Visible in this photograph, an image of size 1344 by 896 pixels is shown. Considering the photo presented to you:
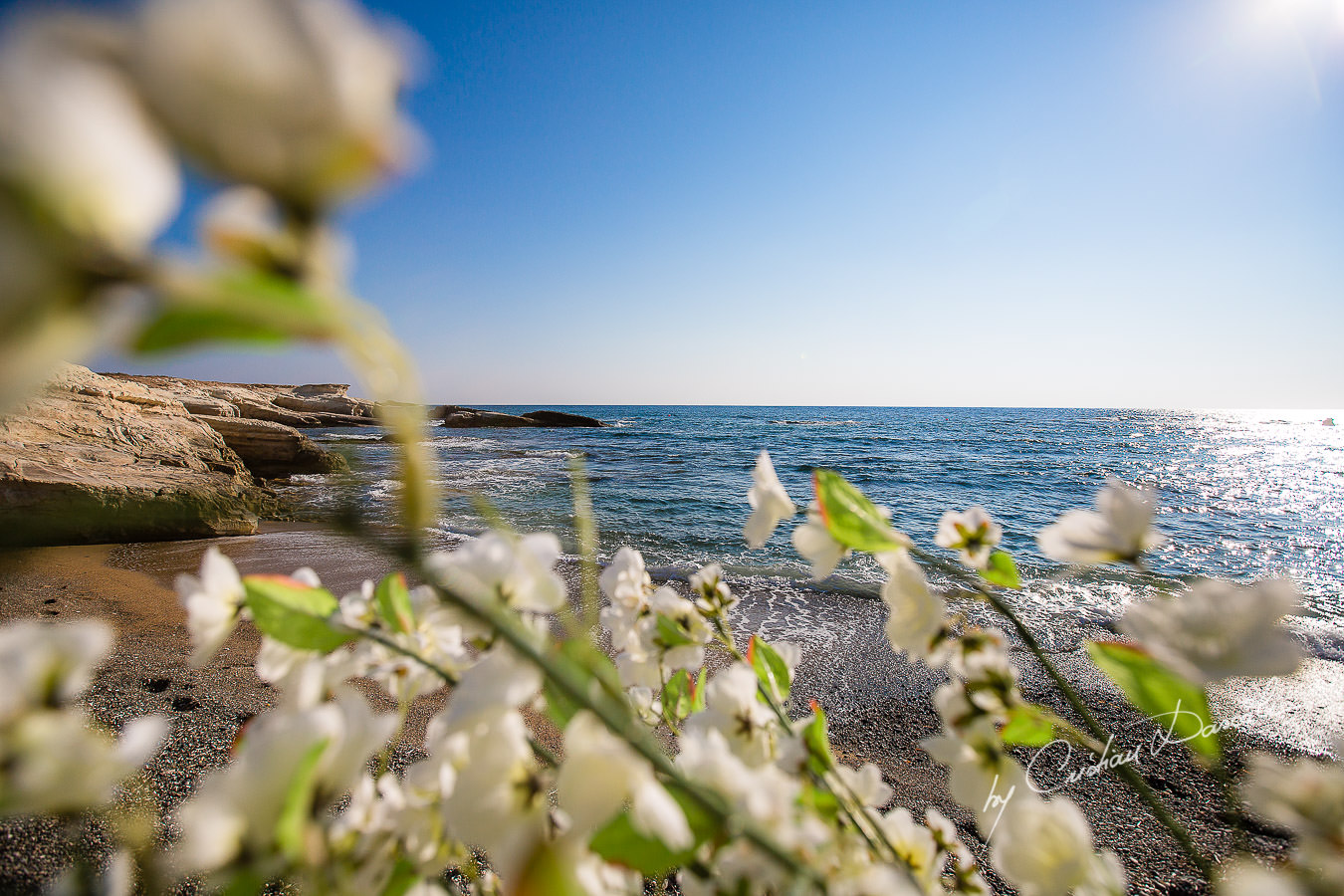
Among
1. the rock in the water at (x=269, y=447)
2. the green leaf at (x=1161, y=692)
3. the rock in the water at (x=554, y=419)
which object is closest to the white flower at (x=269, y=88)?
the green leaf at (x=1161, y=692)

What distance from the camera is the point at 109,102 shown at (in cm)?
16

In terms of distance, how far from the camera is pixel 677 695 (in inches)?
25.8

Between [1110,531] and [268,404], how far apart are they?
998 inches

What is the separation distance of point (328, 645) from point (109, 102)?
1.28ft

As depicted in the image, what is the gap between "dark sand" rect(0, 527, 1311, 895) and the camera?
6.03 feet

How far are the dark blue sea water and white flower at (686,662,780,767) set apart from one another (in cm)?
30

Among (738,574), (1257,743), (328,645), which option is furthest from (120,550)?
(1257,743)

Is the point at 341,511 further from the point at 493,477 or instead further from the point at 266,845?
the point at 493,477

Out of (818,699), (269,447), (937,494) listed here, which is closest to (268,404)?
(269,447)

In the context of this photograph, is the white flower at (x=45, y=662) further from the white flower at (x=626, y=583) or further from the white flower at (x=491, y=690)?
the white flower at (x=626, y=583)

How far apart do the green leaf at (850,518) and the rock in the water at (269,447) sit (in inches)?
455

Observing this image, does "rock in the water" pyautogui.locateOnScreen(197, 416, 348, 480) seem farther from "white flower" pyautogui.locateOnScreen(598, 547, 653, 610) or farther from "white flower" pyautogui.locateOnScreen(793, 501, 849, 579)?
"white flower" pyautogui.locateOnScreen(793, 501, 849, 579)

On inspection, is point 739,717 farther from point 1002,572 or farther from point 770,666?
point 1002,572

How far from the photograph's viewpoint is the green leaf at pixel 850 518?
0.48m
